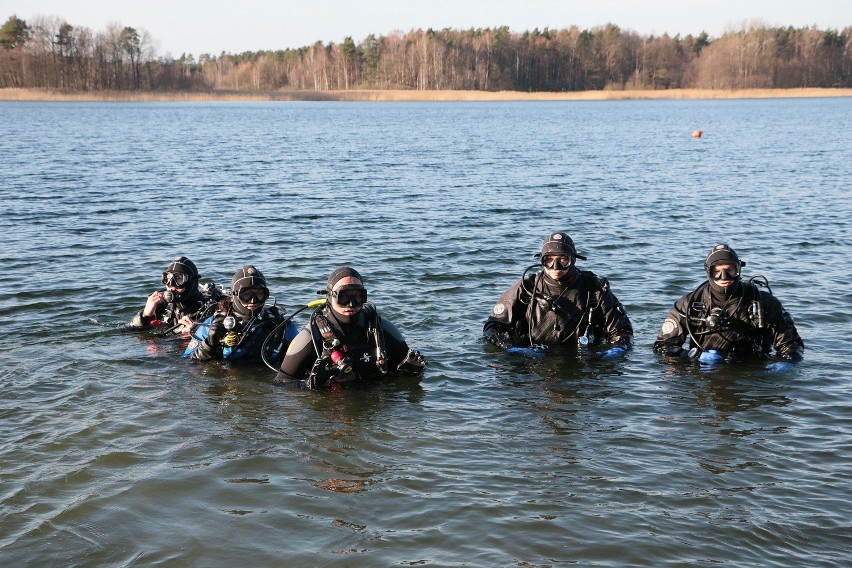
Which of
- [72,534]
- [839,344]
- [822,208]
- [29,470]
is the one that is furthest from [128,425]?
[822,208]

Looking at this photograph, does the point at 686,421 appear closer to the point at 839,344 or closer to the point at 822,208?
the point at 839,344

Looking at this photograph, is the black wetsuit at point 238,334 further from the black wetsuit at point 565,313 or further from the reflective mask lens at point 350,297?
the black wetsuit at point 565,313

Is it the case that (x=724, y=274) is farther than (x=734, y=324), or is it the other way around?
(x=734, y=324)

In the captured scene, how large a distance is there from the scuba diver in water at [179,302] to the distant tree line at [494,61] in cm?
10602

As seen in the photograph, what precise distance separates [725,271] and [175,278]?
5.94 meters

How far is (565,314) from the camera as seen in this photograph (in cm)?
945

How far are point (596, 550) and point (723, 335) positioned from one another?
4.20 m

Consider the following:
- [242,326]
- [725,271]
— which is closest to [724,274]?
[725,271]

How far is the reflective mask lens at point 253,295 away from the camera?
8.77 metres

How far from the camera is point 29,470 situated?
671 centimetres

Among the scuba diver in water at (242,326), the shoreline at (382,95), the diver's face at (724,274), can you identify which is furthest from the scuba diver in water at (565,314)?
the shoreline at (382,95)

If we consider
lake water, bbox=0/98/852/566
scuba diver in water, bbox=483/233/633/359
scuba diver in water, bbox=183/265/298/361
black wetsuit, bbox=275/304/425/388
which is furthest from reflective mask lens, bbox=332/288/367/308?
scuba diver in water, bbox=483/233/633/359

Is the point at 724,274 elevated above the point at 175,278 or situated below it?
above

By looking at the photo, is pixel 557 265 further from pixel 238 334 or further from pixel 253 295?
pixel 238 334
